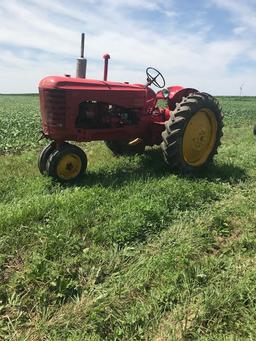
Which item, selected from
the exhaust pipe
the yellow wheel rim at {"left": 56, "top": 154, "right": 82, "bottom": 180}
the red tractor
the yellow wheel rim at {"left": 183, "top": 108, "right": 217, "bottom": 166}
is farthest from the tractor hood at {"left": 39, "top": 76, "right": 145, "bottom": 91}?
the yellow wheel rim at {"left": 183, "top": 108, "right": 217, "bottom": 166}

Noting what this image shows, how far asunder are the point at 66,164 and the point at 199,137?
2.45 meters

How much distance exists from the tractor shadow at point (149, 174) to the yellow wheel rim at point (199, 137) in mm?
264

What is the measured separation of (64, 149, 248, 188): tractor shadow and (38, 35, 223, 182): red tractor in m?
0.19

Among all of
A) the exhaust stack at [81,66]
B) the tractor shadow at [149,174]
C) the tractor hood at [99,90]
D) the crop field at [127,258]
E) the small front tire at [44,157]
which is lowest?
the crop field at [127,258]

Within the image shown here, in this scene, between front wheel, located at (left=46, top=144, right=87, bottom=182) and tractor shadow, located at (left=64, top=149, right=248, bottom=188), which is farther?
tractor shadow, located at (left=64, top=149, right=248, bottom=188)

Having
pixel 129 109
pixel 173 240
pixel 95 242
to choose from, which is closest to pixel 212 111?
pixel 129 109

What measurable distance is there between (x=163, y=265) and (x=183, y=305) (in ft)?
1.91

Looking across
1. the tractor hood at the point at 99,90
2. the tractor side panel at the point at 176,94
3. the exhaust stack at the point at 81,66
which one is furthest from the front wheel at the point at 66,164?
the tractor side panel at the point at 176,94

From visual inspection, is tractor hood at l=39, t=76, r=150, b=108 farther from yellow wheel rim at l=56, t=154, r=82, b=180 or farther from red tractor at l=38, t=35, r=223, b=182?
yellow wheel rim at l=56, t=154, r=82, b=180

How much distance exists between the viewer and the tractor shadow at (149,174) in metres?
6.35

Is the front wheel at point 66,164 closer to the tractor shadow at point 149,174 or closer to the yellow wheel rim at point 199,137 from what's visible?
the tractor shadow at point 149,174

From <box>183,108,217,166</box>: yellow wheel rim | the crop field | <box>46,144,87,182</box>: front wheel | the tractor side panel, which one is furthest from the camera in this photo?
the tractor side panel

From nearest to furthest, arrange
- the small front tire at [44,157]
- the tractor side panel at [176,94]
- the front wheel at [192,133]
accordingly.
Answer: the small front tire at [44,157], the front wheel at [192,133], the tractor side panel at [176,94]

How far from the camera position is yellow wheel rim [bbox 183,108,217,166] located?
7.06 metres
